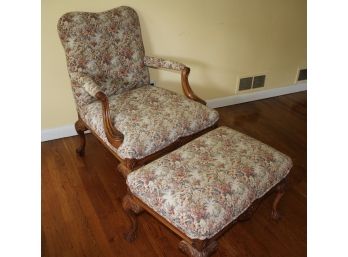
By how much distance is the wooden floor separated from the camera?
150cm

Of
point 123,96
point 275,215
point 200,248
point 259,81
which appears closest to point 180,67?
point 123,96

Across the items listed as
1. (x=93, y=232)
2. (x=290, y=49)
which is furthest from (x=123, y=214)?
(x=290, y=49)

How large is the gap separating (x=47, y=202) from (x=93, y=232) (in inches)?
14.7

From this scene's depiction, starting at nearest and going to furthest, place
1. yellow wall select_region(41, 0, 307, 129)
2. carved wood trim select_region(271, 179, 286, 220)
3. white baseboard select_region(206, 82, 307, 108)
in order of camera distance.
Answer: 1. carved wood trim select_region(271, 179, 286, 220)
2. yellow wall select_region(41, 0, 307, 129)
3. white baseboard select_region(206, 82, 307, 108)

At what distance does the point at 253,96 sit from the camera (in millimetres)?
2996

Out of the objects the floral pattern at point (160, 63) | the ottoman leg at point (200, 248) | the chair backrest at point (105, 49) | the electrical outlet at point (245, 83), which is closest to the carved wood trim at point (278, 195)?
the ottoman leg at point (200, 248)

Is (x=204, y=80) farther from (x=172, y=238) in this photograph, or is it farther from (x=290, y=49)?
(x=172, y=238)

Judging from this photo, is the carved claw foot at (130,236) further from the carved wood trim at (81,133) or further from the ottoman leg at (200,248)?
the carved wood trim at (81,133)

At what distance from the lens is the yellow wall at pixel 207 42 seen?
79.9 inches

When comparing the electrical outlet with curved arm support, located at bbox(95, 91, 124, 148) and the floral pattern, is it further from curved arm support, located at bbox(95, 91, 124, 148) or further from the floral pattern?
curved arm support, located at bbox(95, 91, 124, 148)

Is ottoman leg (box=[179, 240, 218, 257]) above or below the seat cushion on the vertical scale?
below

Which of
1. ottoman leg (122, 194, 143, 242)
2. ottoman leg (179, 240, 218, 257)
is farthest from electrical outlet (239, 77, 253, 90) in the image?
ottoman leg (179, 240, 218, 257)

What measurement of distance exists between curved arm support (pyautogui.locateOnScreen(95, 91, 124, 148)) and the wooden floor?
0.44 m

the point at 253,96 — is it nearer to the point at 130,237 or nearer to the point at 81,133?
the point at 81,133
